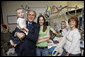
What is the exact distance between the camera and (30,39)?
1646mm

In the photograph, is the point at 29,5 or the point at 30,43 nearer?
the point at 30,43

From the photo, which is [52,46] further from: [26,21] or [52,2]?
[52,2]

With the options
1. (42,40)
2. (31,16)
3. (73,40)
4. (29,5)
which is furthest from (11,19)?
(73,40)

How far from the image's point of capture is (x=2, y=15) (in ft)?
7.29

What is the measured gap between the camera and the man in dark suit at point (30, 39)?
1656 millimetres

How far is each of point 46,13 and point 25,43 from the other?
857mm

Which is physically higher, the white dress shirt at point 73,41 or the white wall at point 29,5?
the white wall at point 29,5

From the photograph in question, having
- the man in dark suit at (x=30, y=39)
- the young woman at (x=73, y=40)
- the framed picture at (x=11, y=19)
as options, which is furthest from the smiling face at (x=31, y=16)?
the framed picture at (x=11, y=19)

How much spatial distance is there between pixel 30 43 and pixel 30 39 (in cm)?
6

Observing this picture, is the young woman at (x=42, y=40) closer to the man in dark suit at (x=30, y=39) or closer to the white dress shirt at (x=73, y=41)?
the man in dark suit at (x=30, y=39)

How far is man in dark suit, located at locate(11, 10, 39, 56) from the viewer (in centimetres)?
166

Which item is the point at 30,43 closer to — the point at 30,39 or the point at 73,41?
the point at 30,39

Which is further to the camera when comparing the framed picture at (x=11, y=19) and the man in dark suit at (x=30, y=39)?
the framed picture at (x=11, y=19)

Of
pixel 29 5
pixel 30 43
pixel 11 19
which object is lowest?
pixel 30 43
